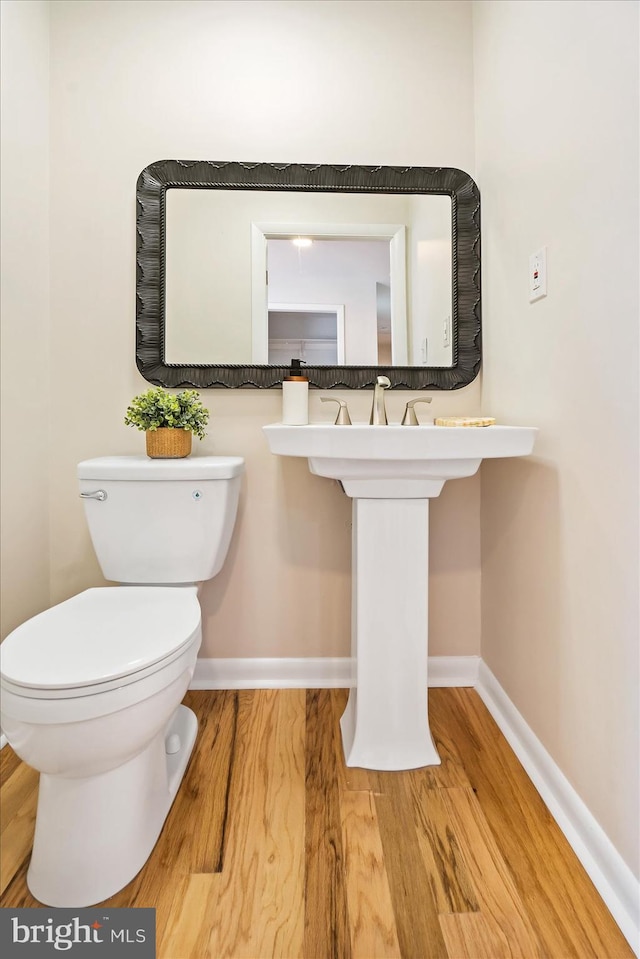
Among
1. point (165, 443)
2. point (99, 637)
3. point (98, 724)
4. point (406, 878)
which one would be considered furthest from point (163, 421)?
point (406, 878)

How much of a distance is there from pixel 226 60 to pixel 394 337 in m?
1.05

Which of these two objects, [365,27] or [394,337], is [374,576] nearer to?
[394,337]

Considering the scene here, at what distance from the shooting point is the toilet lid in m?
0.81

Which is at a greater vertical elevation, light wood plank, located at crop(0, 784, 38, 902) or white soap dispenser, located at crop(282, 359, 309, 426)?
white soap dispenser, located at crop(282, 359, 309, 426)

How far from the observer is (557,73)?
1066 mm

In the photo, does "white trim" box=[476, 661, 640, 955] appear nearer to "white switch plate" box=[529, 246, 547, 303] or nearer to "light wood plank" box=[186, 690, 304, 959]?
"light wood plank" box=[186, 690, 304, 959]

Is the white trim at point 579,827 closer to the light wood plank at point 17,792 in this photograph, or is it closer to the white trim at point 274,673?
the white trim at point 274,673

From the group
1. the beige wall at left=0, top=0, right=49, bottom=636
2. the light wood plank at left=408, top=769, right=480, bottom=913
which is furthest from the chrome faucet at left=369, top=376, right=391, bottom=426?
the beige wall at left=0, top=0, right=49, bottom=636

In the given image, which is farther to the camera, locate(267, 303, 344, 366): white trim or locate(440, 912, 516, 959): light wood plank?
locate(267, 303, 344, 366): white trim

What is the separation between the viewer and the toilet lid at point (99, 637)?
0.81 m

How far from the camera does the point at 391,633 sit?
1.20 metres

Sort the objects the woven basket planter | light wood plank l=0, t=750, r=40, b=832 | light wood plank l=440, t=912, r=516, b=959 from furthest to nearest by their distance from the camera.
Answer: the woven basket planter
light wood plank l=0, t=750, r=40, b=832
light wood plank l=440, t=912, r=516, b=959

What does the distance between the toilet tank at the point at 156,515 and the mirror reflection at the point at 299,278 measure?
443mm

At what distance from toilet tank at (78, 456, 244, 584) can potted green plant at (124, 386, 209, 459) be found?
7 centimetres
